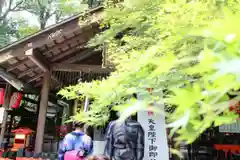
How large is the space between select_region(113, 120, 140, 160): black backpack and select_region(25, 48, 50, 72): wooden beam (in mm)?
3445

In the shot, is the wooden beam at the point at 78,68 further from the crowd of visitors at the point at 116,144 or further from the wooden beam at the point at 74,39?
the crowd of visitors at the point at 116,144

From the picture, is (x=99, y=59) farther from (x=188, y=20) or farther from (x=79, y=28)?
(x=188, y=20)

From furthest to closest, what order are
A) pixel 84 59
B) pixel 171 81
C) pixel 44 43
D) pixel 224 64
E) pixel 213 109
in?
pixel 84 59 → pixel 44 43 → pixel 171 81 → pixel 213 109 → pixel 224 64

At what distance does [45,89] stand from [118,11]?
3.57 metres

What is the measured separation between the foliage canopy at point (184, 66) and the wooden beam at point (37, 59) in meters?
2.42

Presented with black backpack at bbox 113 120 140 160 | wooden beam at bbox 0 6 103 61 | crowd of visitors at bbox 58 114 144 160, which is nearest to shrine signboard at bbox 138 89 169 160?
crowd of visitors at bbox 58 114 144 160

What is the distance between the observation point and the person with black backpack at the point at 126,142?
4625mm

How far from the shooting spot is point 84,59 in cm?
858

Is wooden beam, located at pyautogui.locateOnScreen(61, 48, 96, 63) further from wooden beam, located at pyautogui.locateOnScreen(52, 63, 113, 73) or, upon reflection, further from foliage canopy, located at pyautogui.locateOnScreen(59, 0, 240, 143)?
foliage canopy, located at pyautogui.locateOnScreen(59, 0, 240, 143)

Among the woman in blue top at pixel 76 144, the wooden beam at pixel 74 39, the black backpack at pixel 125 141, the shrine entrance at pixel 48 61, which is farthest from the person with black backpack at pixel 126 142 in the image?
the wooden beam at pixel 74 39

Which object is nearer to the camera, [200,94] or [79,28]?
[200,94]

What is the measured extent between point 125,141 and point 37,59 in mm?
3773

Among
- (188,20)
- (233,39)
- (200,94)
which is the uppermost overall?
(188,20)

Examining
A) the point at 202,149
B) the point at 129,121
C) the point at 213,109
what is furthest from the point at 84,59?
the point at 213,109
